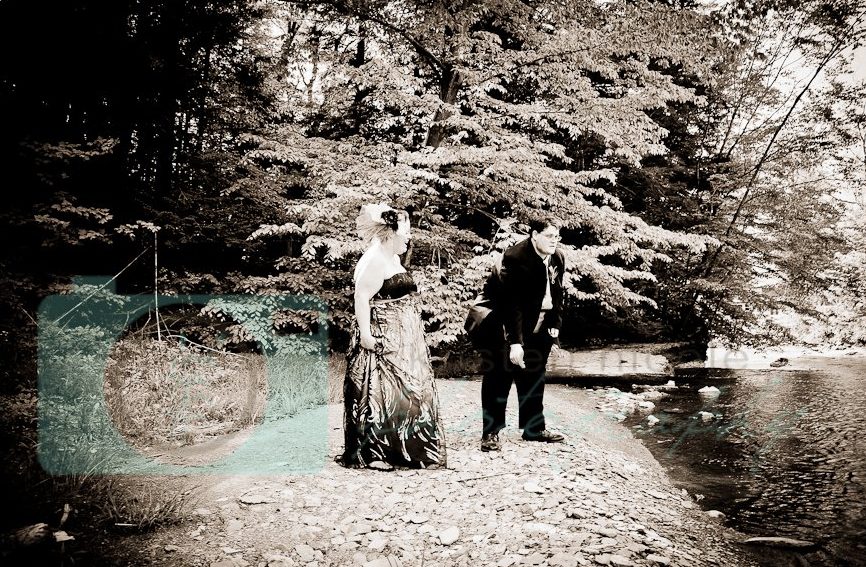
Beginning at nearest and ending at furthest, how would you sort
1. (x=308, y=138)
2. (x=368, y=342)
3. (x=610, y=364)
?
1. (x=368, y=342)
2. (x=308, y=138)
3. (x=610, y=364)

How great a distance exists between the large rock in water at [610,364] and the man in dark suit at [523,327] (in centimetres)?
653

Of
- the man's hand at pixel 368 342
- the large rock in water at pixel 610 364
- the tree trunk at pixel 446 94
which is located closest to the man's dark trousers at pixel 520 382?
the man's hand at pixel 368 342

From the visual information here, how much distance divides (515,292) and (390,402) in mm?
1365

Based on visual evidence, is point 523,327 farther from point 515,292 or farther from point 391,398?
point 391,398

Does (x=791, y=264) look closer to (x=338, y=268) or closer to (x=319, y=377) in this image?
(x=338, y=268)

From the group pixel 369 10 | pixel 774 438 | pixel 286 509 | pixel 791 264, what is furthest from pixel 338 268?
pixel 791 264

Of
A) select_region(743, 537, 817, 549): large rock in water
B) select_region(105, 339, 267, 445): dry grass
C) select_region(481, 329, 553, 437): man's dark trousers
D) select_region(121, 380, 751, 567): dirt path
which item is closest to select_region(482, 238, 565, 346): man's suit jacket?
select_region(481, 329, 553, 437): man's dark trousers

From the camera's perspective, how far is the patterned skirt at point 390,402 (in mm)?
3740

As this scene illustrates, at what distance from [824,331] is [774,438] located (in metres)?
14.6

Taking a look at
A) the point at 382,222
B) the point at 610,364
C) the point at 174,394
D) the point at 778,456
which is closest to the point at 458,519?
the point at 382,222

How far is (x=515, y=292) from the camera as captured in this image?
4137 millimetres

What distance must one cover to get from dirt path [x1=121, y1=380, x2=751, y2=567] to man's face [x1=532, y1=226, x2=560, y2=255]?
1.75 meters

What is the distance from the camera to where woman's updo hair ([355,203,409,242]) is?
3.66 m

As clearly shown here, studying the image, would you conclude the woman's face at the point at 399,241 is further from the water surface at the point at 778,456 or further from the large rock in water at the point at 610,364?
the large rock in water at the point at 610,364
